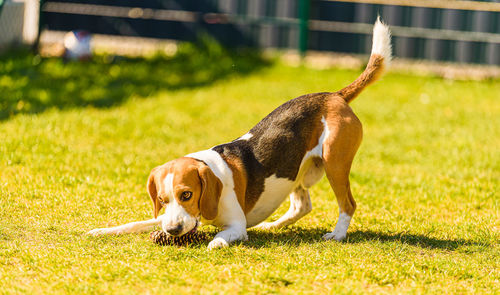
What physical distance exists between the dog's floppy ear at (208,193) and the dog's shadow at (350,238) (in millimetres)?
391

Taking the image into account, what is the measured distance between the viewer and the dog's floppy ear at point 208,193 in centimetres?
522

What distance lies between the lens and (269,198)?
578 centimetres

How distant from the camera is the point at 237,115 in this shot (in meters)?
11.5

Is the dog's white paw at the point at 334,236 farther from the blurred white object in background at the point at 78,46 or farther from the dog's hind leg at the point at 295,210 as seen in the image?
the blurred white object in background at the point at 78,46

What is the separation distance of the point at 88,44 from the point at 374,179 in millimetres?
7751

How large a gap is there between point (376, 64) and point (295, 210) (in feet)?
4.56

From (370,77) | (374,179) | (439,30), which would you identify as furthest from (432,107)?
(370,77)

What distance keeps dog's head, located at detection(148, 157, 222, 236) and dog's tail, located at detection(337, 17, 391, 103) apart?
1503mm

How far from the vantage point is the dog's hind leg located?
6.14 meters

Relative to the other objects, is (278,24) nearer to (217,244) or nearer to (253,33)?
(253,33)

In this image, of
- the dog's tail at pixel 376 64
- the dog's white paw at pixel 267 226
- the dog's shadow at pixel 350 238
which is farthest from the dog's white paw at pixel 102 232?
the dog's tail at pixel 376 64

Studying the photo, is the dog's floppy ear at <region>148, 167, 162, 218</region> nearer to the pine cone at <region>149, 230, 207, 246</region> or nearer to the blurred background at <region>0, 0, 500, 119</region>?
the pine cone at <region>149, 230, 207, 246</region>

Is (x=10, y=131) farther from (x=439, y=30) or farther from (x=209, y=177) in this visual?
(x=439, y=30)

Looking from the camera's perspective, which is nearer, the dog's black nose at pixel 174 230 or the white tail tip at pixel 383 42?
the dog's black nose at pixel 174 230
